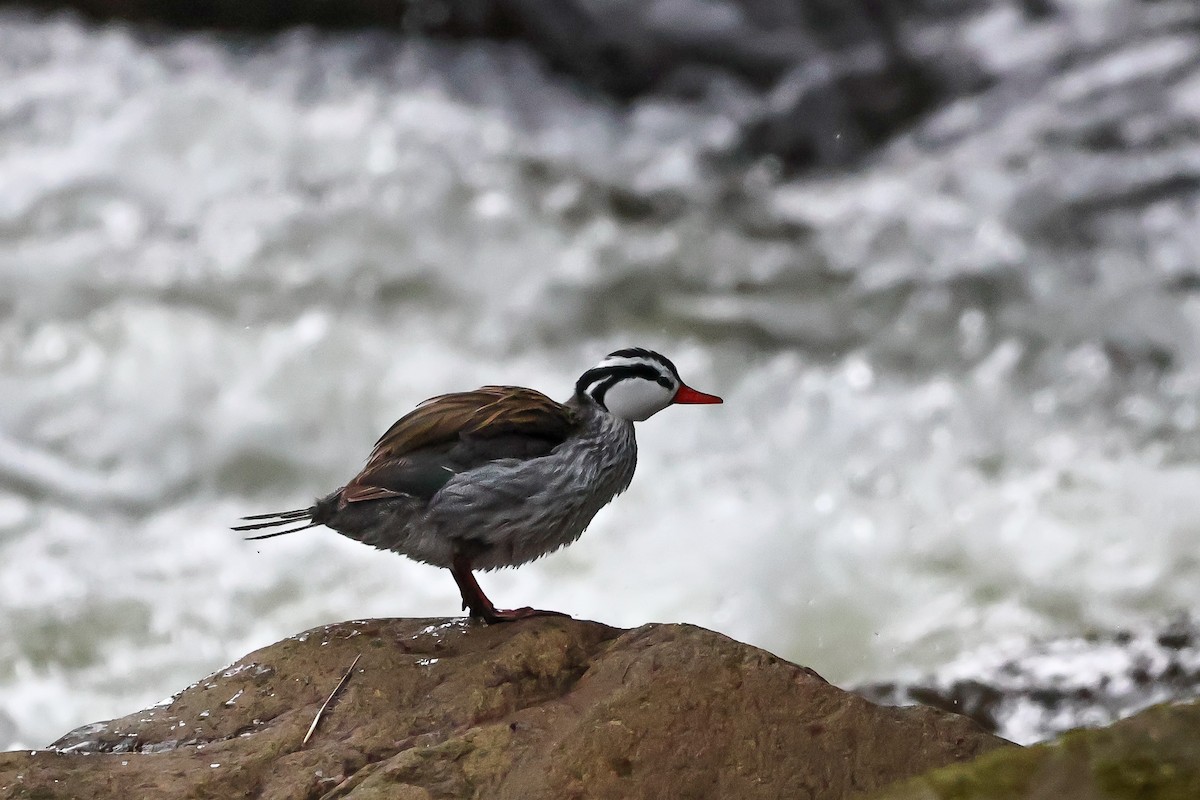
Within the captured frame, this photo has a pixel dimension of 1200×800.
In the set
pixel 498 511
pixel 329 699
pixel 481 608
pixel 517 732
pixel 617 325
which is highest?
pixel 617 325

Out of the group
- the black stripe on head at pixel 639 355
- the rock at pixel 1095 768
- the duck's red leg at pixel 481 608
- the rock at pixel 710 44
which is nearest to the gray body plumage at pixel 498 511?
the duck's red leg at pixel 481 608

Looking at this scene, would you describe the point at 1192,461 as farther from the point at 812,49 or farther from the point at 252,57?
the point at 252,57

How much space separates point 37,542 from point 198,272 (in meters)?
2.81

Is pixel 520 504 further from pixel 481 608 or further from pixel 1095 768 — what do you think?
pixel 1095 768

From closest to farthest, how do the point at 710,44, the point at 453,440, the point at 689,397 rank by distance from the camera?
1. the point at 453,440
2. the point at 689,397
3. the point at 710,44

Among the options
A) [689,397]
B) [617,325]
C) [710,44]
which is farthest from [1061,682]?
[710,44]

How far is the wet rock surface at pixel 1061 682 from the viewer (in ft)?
20.0

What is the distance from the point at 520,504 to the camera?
3768 millimetres

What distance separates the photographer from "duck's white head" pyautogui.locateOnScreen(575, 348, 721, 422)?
4.05m

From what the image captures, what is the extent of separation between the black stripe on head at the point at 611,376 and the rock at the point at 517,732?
0.85 metres

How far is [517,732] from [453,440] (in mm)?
1040

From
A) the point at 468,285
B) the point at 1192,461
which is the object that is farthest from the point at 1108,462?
the point at 468,285

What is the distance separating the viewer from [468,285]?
989 cm

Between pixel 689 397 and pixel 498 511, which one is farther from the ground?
pixel 689 397
